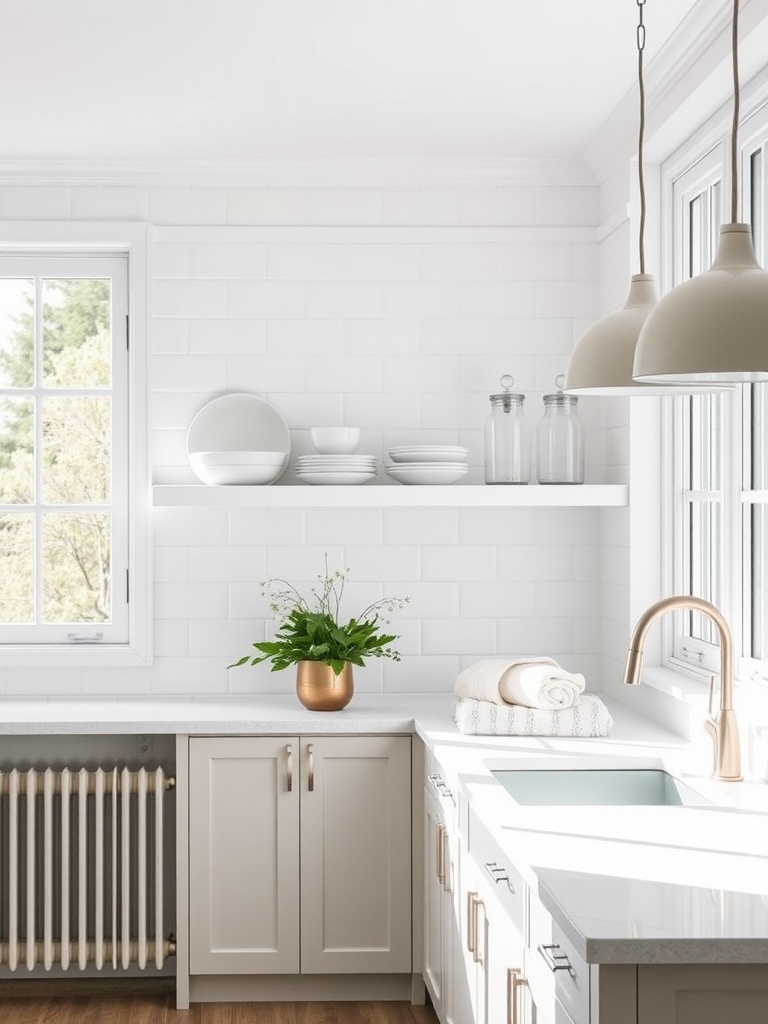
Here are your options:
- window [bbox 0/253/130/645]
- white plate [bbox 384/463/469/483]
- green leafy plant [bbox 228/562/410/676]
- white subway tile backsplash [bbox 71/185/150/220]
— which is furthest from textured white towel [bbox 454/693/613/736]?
white subway tile backsplash [bbox 71/185/150/220]

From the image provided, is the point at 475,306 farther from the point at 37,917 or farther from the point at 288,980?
the point at 37,917

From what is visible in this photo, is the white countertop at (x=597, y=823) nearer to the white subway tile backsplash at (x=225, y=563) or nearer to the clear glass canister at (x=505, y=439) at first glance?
the white subway tile backsplash at (x=225, y=563)

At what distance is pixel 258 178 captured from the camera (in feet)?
12.7

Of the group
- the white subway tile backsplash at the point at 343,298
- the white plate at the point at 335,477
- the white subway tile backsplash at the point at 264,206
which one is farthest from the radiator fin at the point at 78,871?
the white subway tile backsplash at the point at 264,206

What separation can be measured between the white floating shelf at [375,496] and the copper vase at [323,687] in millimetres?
524

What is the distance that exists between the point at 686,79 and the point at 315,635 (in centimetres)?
190

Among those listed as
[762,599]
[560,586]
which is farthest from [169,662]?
[762,599]

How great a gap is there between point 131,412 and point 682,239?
1865 millimetres

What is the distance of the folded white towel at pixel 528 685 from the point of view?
3.21 metres

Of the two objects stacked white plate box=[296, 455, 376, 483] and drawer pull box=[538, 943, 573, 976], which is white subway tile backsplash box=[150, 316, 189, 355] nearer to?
stacked white plate box=[296, 455, 376, 483]

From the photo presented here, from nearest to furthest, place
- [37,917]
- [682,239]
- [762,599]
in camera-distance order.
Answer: [762,599]
[682,239]
[37,917]

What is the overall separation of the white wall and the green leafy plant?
65 millimetres

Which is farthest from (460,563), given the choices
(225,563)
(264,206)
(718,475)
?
(264,206)

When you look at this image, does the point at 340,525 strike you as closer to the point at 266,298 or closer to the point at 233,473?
the point at 233,473
